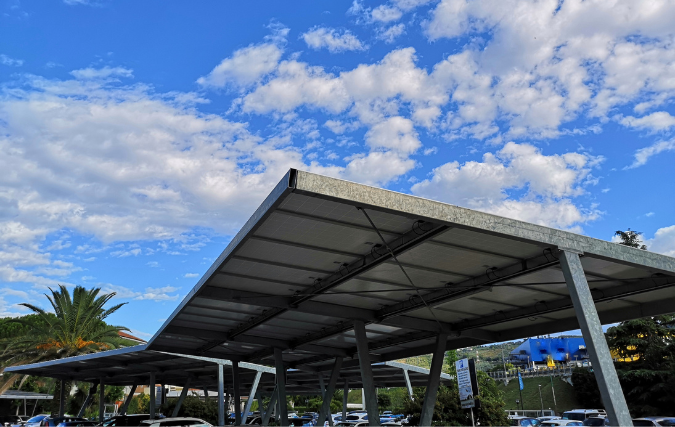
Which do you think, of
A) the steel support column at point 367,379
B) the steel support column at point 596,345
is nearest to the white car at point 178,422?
the steel support column at point 367,379

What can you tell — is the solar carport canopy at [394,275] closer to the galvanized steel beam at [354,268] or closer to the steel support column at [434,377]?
the galvanized steel beam at [354,268]

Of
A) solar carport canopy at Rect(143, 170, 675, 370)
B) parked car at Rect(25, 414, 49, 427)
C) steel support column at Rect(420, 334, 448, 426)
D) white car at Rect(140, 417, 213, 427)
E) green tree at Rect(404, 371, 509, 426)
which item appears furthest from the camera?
parked car at Rect(25, 414, 49, 427)

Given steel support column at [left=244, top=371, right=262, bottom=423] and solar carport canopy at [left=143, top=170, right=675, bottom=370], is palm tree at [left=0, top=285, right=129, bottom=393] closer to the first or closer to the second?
steel support column at [left=244, top=371, right=262, bottom=423]

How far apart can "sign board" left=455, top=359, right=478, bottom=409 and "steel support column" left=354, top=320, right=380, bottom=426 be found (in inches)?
118

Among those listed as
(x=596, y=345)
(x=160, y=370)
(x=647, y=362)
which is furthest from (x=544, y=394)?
(x=596, y=345)

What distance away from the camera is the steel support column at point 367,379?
59.2 feet

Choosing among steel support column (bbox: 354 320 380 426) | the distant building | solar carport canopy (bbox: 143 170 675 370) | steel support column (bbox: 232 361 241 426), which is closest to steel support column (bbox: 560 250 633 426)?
solar carport canopy (bbox: 143 170 675 370)

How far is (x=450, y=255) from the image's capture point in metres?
13.8

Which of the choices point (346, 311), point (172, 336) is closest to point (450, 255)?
point (346, 311)

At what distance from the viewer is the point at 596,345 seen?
1058 cm

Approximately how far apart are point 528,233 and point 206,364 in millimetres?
31533

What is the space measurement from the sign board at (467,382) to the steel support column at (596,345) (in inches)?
211

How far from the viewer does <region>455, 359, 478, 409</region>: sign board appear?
15516mm

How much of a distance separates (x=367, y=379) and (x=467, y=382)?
3.76 metres
